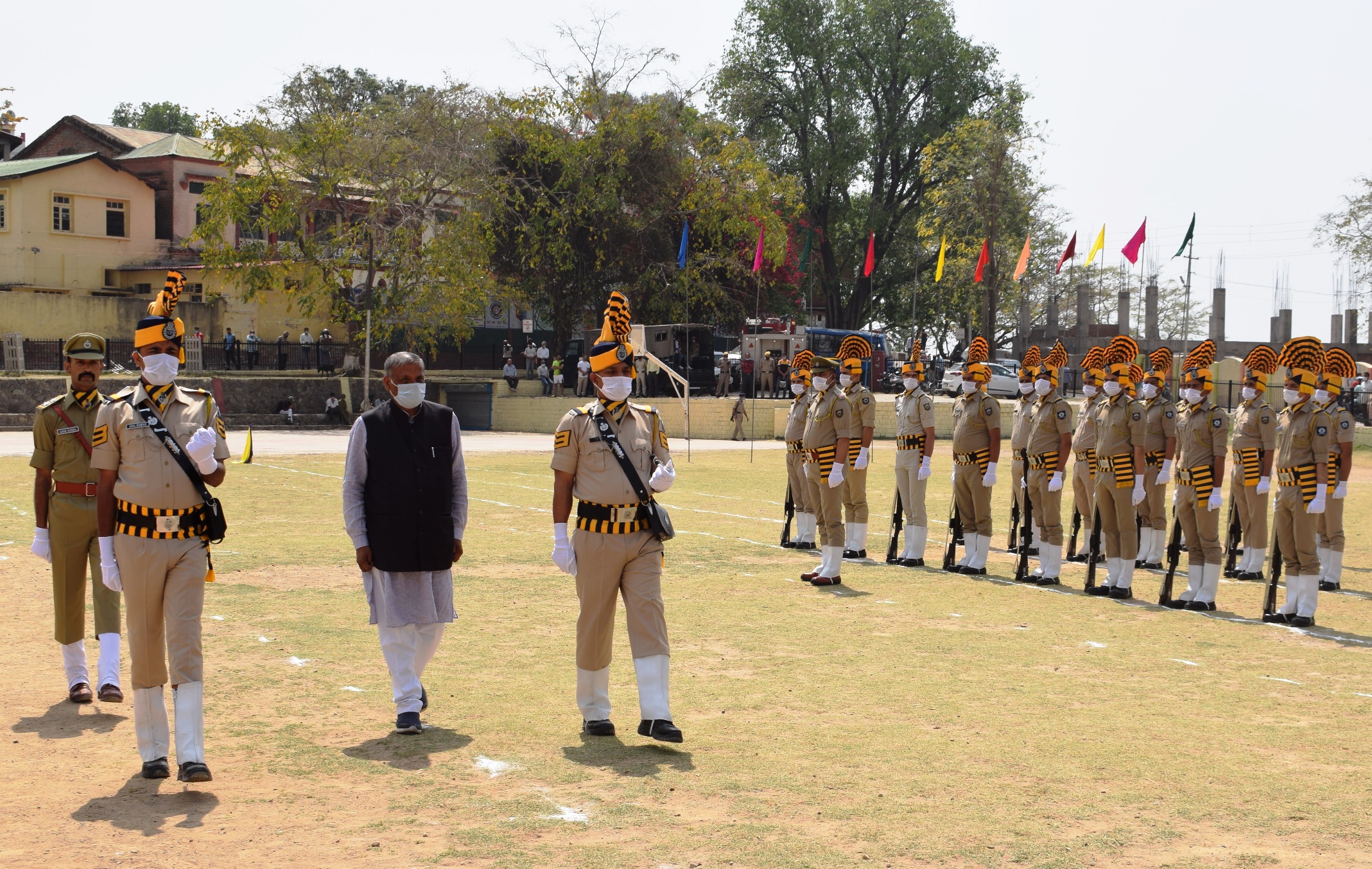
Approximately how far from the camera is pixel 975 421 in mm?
14711

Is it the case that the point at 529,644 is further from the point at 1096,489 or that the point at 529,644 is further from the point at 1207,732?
the point at 1096,489

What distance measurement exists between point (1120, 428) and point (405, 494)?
814 cm

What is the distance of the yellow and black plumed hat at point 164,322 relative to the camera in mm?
6883

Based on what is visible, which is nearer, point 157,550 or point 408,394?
point 157,550

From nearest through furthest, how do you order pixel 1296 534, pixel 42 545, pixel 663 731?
pixel 663 731, pixel 42 545, pixel 1296 534

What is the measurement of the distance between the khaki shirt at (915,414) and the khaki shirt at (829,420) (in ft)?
4.30

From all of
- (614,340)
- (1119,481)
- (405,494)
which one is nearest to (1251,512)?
(1119,481)

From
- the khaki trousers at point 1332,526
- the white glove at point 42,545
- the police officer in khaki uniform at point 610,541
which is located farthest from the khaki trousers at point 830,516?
the white glove at point 42,545

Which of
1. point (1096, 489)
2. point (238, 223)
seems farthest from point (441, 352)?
point (1096, 489)

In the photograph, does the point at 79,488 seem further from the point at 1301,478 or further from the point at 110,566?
the point at 1301,478

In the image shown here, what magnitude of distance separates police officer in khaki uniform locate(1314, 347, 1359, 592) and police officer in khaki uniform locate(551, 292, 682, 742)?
22.9 feet

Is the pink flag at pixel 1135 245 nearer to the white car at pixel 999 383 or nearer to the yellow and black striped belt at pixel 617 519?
the white car at pixel 999 383

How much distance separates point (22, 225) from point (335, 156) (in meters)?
13.7

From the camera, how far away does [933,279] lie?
63344mm
